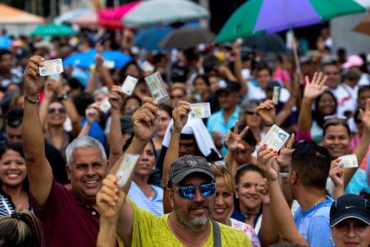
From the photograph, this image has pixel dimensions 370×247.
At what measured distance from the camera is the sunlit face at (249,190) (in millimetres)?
7016

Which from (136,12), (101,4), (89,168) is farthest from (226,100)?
(101,4)

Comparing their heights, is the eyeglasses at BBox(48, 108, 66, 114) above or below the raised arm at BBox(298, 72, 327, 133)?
below

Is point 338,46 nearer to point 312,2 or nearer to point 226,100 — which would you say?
point 226,100

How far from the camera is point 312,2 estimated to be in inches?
367

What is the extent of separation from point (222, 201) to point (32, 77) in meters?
1.79

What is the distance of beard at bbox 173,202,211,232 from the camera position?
187 inches

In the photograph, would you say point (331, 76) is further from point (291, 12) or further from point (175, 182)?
point (175, 182)

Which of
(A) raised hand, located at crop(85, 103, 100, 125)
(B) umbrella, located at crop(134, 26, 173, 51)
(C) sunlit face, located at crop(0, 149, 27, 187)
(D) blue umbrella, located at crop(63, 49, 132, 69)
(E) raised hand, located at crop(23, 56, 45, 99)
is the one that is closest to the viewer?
(E) raised hand, located at crop(23, 56, 45, 99)

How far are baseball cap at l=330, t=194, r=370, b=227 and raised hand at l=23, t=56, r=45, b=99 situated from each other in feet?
5.98

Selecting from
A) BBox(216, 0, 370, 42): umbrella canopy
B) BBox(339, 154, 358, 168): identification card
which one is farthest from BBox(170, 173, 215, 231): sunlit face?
BBox(216, 0, 370, 42): umbrella canopy

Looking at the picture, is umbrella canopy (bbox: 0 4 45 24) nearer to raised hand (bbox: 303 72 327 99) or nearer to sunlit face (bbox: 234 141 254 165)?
sunlit face (bbox: 234 141 254 165)

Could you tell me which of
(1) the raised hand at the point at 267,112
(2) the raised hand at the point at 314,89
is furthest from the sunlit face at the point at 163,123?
(1) the raised hand at the point at 267,112

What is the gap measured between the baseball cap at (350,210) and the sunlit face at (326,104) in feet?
18.6

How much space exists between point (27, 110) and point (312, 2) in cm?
475
